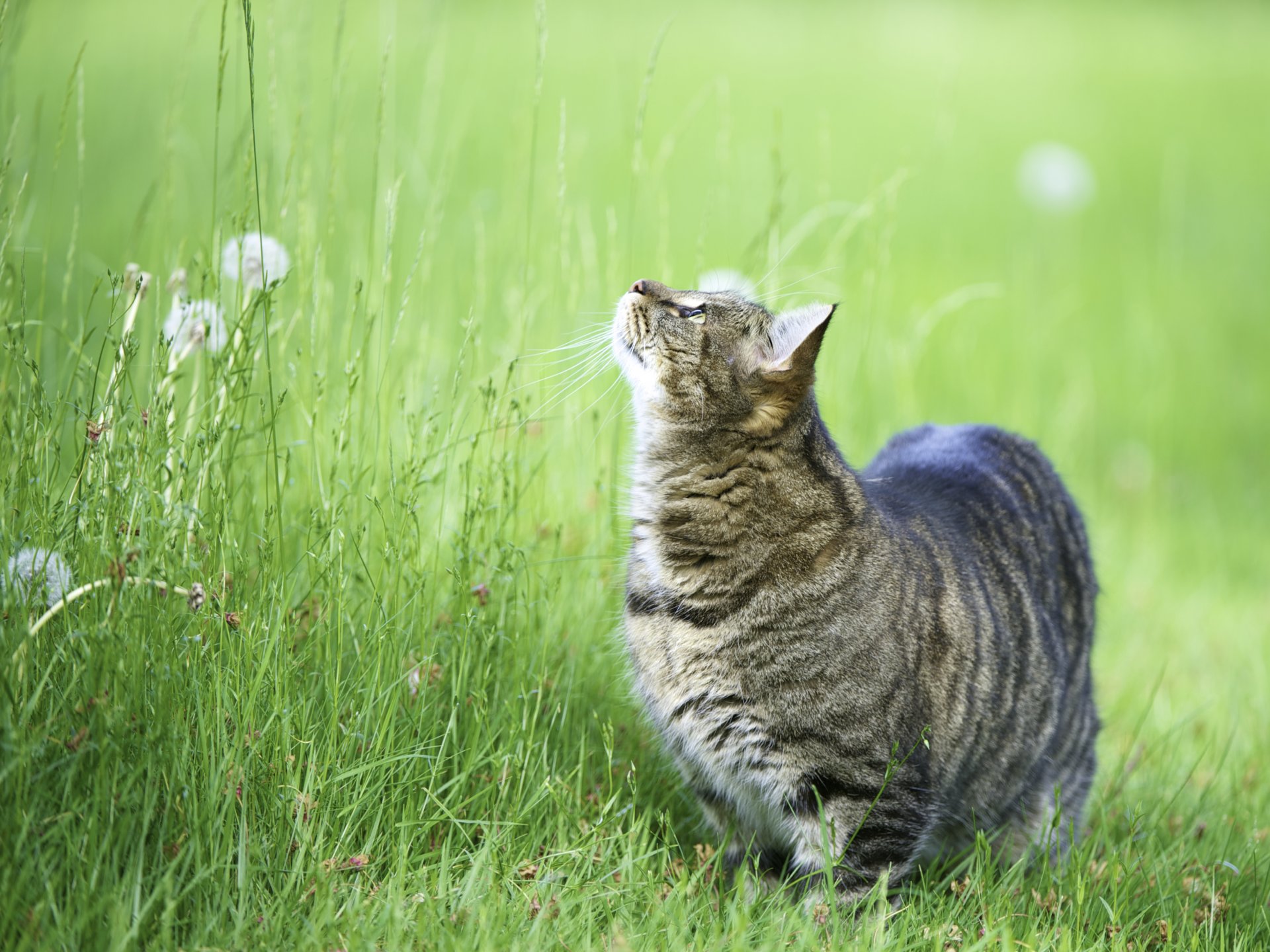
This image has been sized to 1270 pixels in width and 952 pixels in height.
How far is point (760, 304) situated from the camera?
280cm

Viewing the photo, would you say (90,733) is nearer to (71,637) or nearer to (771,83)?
(71,637)

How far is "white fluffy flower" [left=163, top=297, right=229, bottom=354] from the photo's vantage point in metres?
2.29

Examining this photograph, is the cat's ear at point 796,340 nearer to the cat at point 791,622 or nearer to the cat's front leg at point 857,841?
the cat at point 791,622

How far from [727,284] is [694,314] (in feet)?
1.86

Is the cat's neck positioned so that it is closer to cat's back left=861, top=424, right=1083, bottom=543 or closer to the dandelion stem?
cat's back left=861, top=424, right=1083, bottom=543

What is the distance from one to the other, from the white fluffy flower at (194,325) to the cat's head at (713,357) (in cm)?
91

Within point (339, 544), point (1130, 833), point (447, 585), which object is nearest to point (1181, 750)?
point (1130, 833)

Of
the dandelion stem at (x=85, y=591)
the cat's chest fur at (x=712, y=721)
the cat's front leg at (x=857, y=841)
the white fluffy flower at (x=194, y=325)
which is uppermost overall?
the white fluffy flower at (x=194, y=325)

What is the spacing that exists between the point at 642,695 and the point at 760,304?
41.4 inches

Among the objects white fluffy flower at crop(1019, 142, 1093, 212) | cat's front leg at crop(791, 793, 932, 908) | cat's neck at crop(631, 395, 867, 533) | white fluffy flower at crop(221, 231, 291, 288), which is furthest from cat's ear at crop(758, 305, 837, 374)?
white fluffy flower at crop(1019, 142, 1093, 212)

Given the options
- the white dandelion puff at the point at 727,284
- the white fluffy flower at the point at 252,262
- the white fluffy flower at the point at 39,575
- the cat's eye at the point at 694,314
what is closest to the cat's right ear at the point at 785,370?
the cat's eye at the point at 694,314

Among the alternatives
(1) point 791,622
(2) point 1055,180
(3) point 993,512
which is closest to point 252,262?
(1) point 791,622

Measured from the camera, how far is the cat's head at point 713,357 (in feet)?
7.74

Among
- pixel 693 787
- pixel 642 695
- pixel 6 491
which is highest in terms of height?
pixel 6 491
